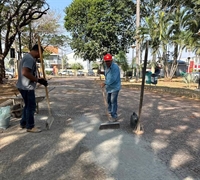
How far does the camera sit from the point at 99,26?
33.3 m

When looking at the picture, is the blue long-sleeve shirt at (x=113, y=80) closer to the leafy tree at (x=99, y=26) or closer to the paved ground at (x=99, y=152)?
the paved ground at (x=99, y=152)

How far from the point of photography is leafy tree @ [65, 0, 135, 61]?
3381cm

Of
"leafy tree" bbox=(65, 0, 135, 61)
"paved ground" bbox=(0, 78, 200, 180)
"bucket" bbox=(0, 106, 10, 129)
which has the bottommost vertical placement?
"paved ground" bbox=(0, 78, 200, 180)

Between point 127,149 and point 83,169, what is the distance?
1044 mm

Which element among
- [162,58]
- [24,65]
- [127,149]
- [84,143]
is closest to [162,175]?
[127,149]

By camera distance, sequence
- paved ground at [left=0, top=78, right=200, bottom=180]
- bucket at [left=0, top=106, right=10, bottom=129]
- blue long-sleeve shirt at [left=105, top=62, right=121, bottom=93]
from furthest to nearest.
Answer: blue long-sleeve shirt at [left=105, top=62, right=121, bottom=93] → bucket at [left=0, top=106, right=10, bottom=129] → paved ground at [left=0, top=78, right=200, bottom=180]

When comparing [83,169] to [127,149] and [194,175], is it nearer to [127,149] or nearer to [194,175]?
[127,149]

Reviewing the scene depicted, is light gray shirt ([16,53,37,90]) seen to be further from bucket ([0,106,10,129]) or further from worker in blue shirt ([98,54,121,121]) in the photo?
worker in blue shirt ([98,54,121,121])

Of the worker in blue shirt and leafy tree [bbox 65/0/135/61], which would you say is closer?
the worker in blue shirt

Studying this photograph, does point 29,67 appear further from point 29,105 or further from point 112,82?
point 112,82

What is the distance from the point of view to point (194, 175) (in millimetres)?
3154

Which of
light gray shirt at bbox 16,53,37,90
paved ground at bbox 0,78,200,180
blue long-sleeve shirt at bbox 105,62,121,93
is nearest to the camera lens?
paved ground at bbox 0,78,200,180

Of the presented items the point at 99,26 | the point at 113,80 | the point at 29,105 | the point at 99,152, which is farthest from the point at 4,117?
the point at 99,26

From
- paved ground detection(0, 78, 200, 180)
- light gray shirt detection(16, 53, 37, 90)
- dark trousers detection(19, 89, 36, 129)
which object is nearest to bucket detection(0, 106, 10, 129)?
paved ground detection(0, 78, 200, 180)
